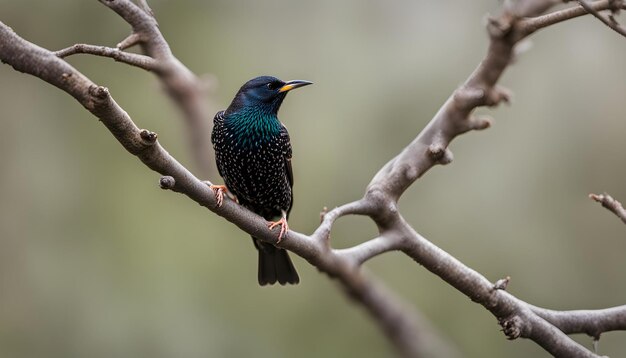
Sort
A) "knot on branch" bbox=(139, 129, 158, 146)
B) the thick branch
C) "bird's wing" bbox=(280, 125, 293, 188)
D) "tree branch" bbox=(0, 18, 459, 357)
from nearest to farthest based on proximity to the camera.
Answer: "tree branch" bbox=(0, 18, 459, 357), "knot on branch" bbox=(139, 129, 158, 146), the thick branch, "bird's wing" bbox=(280, 125, 293, 188)

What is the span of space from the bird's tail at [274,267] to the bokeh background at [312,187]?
208 centimetres

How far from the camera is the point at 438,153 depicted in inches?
142

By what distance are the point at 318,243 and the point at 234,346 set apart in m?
3.76

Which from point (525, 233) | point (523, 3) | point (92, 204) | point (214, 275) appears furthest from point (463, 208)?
point (523, 3)

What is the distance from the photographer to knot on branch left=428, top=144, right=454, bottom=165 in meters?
3.60

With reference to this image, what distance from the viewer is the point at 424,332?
6.23 ft

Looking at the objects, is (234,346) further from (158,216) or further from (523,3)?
(523,3)

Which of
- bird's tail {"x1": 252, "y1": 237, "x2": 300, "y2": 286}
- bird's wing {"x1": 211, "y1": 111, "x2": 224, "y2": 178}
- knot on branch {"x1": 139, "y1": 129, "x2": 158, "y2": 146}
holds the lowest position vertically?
bird's tail {"x1": 252, "y1": 237, "x2": 300, "y2": 286}

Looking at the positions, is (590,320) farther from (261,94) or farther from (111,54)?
(111,54)

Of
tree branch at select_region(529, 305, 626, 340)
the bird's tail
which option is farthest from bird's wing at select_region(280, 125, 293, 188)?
tree branch at select_region(529, 305, 626, 340)

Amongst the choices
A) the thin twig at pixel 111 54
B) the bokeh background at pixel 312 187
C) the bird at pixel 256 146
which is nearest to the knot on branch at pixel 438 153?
the bird at pixel 256 146

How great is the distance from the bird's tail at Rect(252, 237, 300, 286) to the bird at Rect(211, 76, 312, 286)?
9.3 inches

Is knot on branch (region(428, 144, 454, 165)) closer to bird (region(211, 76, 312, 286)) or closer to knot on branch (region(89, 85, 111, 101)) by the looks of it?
bird (region(211, 76, 312, 286))

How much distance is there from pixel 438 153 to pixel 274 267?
61.6 inches
